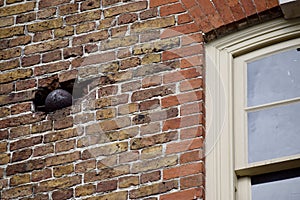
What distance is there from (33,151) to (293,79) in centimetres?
176

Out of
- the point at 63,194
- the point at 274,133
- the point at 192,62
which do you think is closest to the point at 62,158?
the point at 63,194

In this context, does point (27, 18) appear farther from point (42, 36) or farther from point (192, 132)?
point (192, 132)

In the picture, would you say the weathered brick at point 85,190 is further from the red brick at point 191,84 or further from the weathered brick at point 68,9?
the weathered brick at point 68,9

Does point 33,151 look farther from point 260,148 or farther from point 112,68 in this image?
point 260,148

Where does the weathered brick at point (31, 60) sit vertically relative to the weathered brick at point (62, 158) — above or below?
above

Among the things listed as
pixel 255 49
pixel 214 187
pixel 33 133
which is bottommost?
pixel 214 187

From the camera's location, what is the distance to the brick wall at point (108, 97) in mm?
7461

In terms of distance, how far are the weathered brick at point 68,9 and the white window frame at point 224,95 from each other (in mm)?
1028

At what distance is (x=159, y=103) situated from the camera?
765 cm

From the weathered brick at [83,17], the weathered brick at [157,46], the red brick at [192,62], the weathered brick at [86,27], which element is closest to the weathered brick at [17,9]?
the weathered brick at [83,17]

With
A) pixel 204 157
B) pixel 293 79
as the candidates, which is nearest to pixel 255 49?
pixel 293 79

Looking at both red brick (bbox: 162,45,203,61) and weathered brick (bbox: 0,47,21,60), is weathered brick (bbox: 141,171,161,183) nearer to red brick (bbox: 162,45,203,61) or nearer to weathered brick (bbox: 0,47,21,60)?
red brick (bbox: 162,45,203,61)

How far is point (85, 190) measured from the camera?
A: 7.52m

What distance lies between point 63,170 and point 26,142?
1.24 ft
